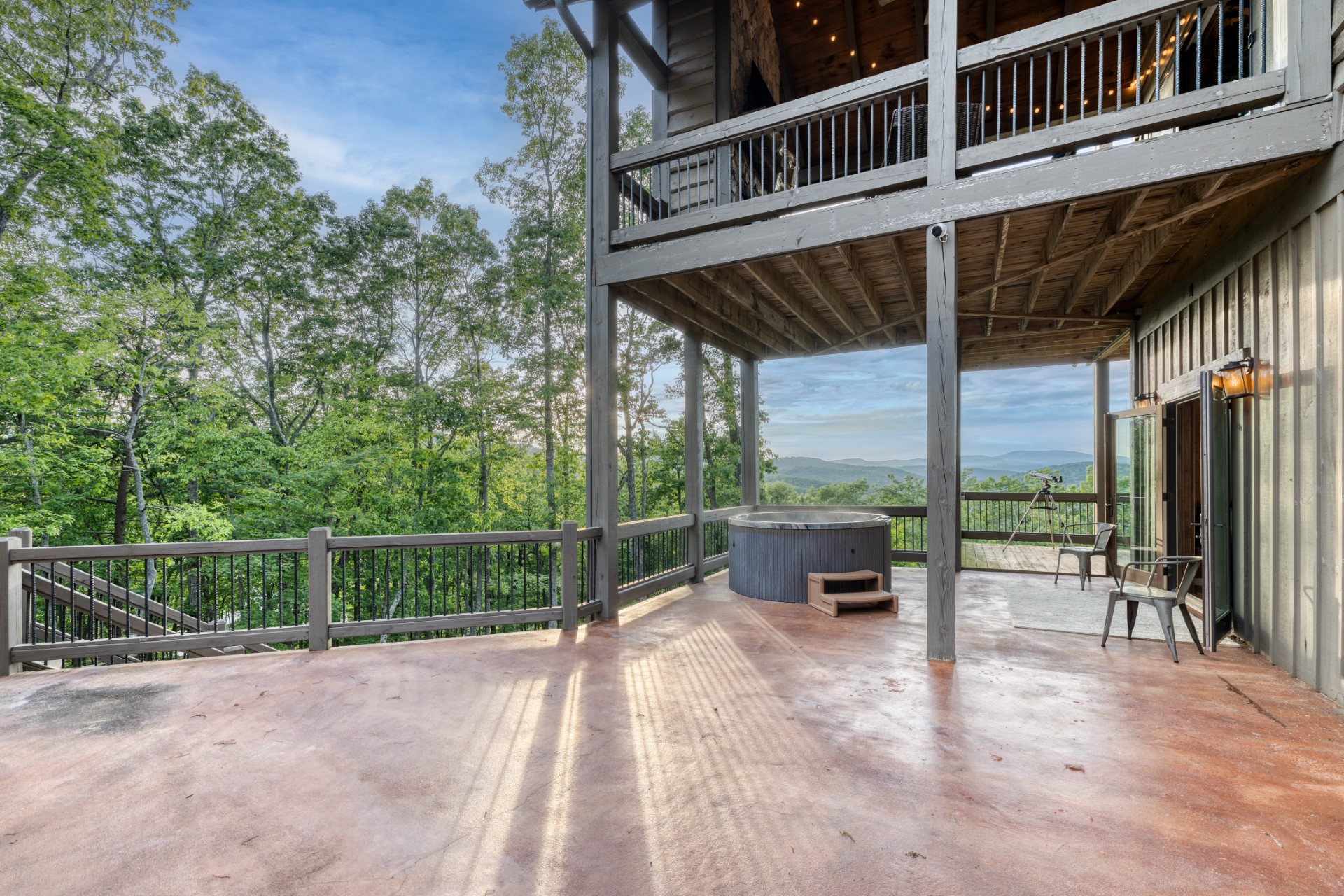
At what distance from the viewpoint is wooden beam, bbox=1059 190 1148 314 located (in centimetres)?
404

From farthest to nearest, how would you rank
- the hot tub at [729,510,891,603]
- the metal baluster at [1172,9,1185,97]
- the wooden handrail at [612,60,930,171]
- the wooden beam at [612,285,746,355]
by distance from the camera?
the hot tub at [729,510,891,603]
the wooden beam at [612,285,746,355]
the metal baluster at [1172,9,1185,97]
the wooden handrail at [612,60,930,171]

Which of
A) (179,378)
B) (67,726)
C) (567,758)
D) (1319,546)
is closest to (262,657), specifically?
(67,726)

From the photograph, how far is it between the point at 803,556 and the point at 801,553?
4cm

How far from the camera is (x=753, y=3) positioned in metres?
6.99

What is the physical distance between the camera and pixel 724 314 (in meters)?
6.54

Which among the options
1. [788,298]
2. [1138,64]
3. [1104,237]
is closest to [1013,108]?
[1138,64]

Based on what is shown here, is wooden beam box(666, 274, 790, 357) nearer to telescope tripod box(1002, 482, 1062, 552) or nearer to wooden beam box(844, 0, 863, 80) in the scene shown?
wooden beam box(844, 0, 863, 80)

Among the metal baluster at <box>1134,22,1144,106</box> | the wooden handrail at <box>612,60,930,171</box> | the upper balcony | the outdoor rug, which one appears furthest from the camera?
the outdoor rug

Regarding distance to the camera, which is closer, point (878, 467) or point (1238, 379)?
point (1238, 379)

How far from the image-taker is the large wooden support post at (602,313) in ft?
17.5

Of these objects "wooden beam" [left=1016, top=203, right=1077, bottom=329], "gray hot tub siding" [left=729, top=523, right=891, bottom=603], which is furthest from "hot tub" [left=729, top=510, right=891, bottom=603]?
"wooden beam" [left=1016, top=203, right=1077, bottom=329]

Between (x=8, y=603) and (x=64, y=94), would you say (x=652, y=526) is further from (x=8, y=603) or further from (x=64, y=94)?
(x=64, y=94)

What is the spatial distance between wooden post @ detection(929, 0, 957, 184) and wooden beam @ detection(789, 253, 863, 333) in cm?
113

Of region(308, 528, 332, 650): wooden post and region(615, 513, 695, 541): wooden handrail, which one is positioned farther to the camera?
region(615, 513, 695, 541): wooden handrail
